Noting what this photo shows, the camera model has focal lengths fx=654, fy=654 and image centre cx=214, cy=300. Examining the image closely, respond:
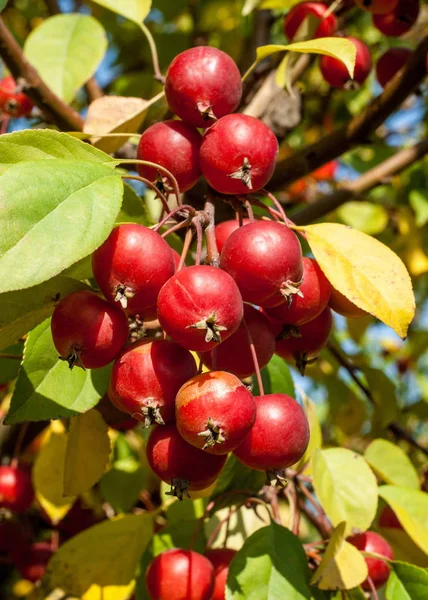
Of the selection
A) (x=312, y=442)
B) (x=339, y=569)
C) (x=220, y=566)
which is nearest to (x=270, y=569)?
(x=339, y=569)

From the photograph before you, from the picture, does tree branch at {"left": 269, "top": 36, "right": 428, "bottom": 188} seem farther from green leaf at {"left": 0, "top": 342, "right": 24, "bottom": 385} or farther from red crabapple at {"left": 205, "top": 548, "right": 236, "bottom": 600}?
red crabapple at {"left": 205, "top": 548, "right": 236, "bottom": 600}

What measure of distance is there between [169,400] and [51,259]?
251mm

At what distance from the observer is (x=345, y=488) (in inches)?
51.9

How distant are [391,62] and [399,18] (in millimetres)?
121

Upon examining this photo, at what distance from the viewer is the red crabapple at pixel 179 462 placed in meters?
0.87

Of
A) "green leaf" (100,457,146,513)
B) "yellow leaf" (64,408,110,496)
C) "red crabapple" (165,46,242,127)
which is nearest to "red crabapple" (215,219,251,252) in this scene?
"red crabapple" (165,46,242,127)

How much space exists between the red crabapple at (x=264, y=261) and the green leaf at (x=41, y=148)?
206 mm

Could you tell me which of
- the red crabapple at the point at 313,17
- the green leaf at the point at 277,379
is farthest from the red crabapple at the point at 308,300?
the red crabapple at the point at 313,17

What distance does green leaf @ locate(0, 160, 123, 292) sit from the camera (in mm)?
716

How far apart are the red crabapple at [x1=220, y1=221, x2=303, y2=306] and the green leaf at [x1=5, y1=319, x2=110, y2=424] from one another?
320 mm

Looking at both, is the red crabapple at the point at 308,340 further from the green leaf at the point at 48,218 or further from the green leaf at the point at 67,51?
the green leaf at the point at 67,51

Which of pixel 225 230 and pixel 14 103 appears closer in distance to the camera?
pixel 225 230

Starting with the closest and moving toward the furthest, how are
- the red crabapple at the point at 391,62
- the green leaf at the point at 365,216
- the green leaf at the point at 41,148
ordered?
the green leaf at the point at 41,148 < the red crabapple at the point at 391,62 < the green leaf at the point at 365,216

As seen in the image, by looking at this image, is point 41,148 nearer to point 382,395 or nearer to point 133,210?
point 133,210
